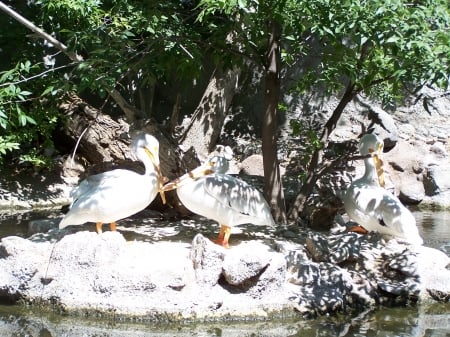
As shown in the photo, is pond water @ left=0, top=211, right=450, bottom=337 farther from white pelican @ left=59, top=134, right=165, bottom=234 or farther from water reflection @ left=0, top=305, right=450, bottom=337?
white pelican @ left=59, top=134, right=165, bottom=234

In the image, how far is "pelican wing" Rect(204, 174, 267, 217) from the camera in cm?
641

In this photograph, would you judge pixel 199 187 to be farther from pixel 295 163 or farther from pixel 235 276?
pixel 295 163

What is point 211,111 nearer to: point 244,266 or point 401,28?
point 244,266

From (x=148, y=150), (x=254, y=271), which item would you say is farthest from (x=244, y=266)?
(x=148, y=150)

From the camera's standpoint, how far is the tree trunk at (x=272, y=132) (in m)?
7.65

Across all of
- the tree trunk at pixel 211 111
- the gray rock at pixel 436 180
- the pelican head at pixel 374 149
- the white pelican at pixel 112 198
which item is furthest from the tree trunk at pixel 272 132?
the gray rock at pixel 436 180

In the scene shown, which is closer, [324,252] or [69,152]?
[324,252]

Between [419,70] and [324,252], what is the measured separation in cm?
181

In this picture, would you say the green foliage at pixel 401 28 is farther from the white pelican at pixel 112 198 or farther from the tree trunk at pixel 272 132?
the white pelican at pixel 112 198

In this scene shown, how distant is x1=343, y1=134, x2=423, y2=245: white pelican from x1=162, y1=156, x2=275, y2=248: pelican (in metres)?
1.07

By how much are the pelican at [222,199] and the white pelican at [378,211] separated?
1071 millimetres

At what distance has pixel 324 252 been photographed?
249 inches

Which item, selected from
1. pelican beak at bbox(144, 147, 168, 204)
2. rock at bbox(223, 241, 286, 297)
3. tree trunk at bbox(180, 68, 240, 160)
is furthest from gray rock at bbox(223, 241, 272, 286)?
tree trunk at bbox(180, 68, 240, 160)

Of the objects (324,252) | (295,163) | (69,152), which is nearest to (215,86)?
(295,163)
